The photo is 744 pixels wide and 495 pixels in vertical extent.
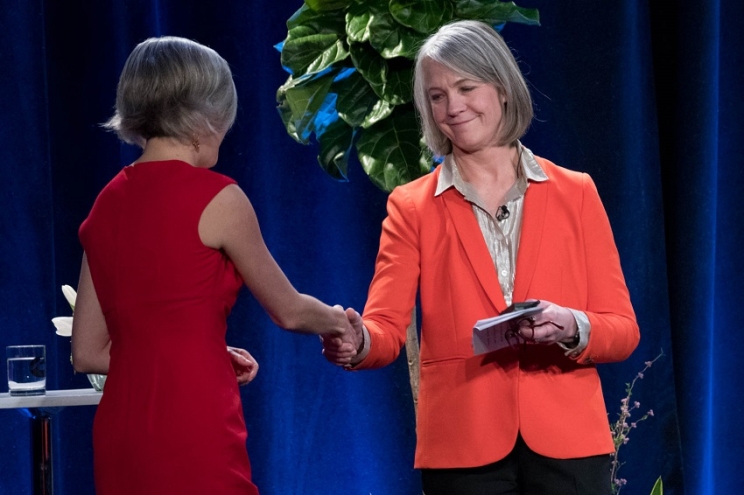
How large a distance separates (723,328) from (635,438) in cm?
51

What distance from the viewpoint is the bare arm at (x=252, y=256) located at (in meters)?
1.70

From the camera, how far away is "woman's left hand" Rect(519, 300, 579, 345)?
5.62 feet

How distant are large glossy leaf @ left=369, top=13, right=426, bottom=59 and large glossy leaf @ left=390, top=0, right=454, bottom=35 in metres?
0.03

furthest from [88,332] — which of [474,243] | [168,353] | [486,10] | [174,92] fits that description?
[486,10]

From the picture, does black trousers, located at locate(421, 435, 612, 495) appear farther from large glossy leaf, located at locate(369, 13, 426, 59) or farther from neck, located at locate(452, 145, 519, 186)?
large glossy leaf, located at locate(369, 13, 426, 59)

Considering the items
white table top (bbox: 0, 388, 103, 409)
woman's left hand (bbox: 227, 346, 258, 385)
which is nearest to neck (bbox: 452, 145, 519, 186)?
woman's left hand (bbox: 227, 346, 258, 385)

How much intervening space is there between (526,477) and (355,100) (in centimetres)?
129

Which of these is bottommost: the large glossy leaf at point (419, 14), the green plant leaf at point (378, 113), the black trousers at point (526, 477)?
the black trousers at point (526, 477)

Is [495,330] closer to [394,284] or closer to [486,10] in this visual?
[394,284]

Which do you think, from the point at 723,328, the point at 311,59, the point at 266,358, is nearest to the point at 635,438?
the point at 723,328

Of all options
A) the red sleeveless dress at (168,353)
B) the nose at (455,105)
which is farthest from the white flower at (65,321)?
the nose at (455,105)

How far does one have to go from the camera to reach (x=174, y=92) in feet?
5.72

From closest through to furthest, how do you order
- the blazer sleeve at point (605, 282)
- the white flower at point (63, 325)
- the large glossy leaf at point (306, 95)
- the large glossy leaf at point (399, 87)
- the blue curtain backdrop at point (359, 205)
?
the blazer sleeve at point (605, 282) → the large glossy leaf at point (399, 87) → the large glossy leaf at point (306, 95) → the white flower at point (63, 325) → the blue curtain backdrop at point (359, 205)

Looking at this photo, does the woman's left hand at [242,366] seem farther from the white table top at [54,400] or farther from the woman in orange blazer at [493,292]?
the white table top at [54,400]
